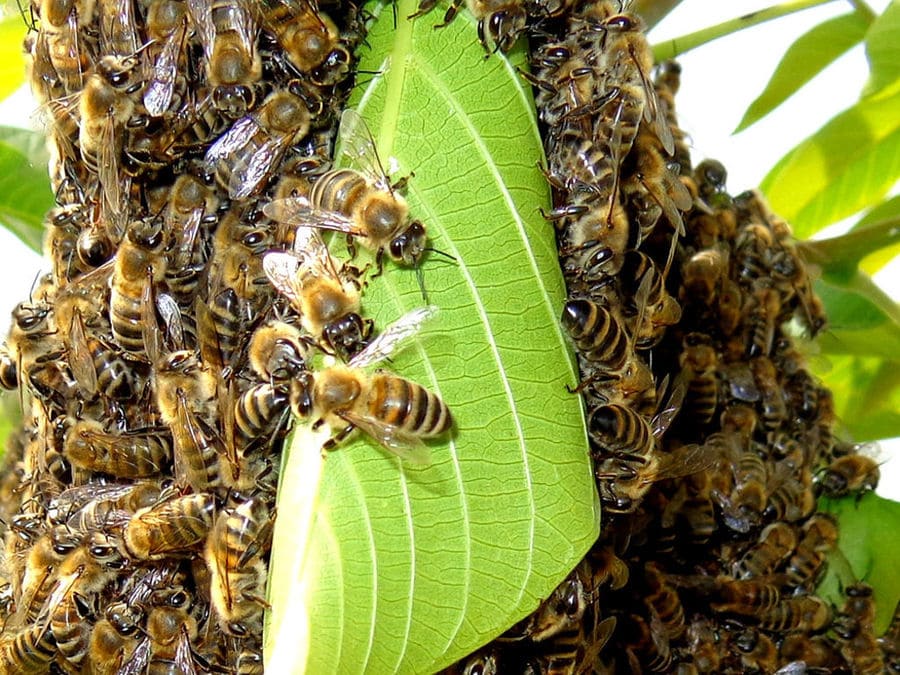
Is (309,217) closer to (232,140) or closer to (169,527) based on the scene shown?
(232,140)

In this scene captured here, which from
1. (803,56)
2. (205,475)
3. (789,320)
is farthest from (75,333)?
(803,56)

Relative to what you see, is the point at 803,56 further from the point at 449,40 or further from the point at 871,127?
the point at 449,40

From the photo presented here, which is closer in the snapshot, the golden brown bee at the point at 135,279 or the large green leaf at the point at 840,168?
the golden brown bee at the point at 135,279

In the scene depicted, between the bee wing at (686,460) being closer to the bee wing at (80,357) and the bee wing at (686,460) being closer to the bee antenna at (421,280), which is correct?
the bee antenna at (421,280)

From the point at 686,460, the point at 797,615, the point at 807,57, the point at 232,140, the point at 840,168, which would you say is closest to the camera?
the point at 232,140

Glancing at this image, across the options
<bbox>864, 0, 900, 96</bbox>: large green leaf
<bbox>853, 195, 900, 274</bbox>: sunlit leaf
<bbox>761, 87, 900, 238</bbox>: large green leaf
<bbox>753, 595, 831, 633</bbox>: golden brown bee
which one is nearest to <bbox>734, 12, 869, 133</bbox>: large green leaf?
<bbox>761, 87, 900, 238</bbox>: large green leaf

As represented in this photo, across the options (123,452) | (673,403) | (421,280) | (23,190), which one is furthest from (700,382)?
(23,190)

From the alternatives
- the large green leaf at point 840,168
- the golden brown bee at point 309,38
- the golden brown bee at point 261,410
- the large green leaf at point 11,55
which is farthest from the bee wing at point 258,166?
the large green leaf at point 840,168

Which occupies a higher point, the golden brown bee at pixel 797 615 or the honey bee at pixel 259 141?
the honey bee at pixel 259 141
